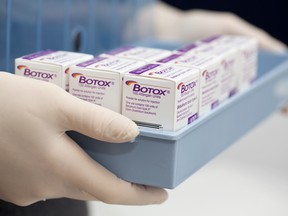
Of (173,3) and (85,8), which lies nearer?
(85,8)

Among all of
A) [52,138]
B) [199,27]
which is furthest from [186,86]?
[199,27]

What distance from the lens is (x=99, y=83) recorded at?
2.52 feet

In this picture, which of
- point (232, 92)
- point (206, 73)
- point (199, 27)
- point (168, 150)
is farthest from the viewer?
point (199, 27)

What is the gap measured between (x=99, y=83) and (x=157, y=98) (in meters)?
0.08

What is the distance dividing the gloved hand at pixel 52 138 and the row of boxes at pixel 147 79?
49 mm

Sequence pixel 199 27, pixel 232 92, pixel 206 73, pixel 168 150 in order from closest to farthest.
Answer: pixel 168 150
pixel 206 73
pixel 232 92
pixel 199 27

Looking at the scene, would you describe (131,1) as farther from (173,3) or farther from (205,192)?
(173,3)

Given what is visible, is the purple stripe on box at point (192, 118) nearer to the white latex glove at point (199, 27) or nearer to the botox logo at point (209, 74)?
the botox logo at point (209, 74)

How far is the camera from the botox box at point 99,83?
765mm

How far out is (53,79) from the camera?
80 centimetres

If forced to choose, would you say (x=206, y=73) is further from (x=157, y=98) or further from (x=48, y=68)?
(x=48, y=68)

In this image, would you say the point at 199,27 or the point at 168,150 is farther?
the point at 199,27

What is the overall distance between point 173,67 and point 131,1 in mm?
570

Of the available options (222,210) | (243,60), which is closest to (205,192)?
(222,210)
